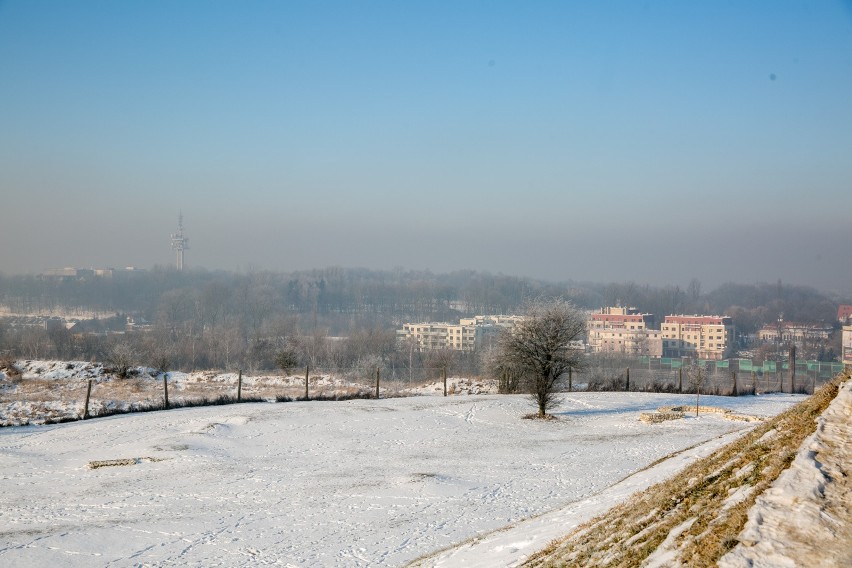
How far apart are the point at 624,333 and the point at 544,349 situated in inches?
3169

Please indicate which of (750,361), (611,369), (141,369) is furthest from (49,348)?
(750,361)

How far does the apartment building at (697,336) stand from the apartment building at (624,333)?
1.51 m

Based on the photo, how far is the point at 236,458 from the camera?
19938 millimetres

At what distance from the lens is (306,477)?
17656mm

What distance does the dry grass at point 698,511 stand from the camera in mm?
5895

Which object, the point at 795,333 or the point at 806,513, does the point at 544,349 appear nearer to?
the point at 806,513

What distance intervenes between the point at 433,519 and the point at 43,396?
28750 millimetres

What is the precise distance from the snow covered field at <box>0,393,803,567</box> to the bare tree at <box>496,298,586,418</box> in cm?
138

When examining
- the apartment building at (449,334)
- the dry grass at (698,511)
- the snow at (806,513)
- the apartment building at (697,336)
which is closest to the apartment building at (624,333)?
the apartment building at (697,336)

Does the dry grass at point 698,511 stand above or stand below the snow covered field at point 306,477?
above

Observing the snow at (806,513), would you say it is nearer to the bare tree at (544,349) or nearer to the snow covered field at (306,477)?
the snow covered field at (306,477)

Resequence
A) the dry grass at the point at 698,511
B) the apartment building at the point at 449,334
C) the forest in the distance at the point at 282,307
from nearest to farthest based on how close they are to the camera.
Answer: the dry grass at the point at 698,511 < the forest in the distance at the point at 282,307 < the apartment building at the point at 449,334

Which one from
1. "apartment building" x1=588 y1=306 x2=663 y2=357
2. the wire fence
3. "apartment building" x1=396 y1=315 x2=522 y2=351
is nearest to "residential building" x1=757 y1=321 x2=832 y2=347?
"apartment building" x1=588 y1=306 x2=663 y2=357

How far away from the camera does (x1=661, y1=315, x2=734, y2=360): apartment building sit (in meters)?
93.3
